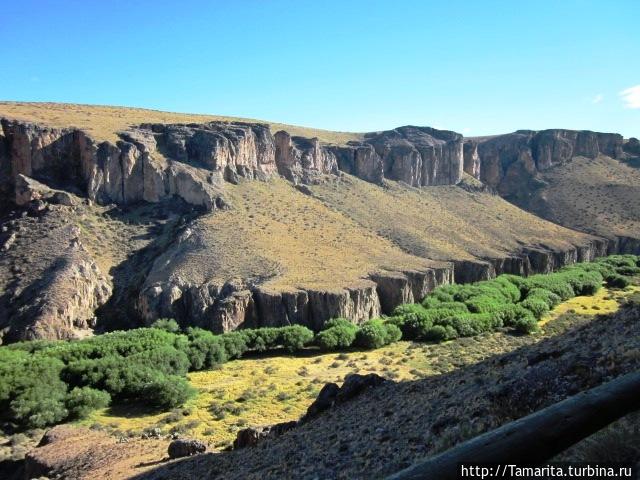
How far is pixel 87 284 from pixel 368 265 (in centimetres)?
3122

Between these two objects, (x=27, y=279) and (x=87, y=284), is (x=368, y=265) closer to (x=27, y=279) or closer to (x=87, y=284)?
(x=87, y=284)

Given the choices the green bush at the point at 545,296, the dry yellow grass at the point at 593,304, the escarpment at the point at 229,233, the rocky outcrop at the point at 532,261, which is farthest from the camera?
the rocky outcrop at the point at 532,261

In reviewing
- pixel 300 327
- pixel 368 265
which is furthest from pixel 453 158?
pixel 300 327

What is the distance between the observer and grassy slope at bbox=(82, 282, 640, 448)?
31.7 meters

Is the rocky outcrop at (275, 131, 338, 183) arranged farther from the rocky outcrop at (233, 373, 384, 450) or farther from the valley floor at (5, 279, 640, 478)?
the rocky outcrop at (233, 373, 384, 450)

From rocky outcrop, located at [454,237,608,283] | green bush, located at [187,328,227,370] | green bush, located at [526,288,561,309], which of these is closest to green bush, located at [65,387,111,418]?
green bush, located at [187,328,227,370]

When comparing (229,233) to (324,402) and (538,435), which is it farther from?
(538,435)

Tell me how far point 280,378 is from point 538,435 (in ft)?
126

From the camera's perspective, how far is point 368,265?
6334 centimetres

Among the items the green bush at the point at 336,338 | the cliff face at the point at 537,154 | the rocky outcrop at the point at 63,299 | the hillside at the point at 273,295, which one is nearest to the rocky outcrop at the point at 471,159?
the cliff face at the point at 537,154

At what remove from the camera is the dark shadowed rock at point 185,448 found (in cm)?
1839

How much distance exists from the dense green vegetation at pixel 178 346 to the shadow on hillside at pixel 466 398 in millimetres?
19270

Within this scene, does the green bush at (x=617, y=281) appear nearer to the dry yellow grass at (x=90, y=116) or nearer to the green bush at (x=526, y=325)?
the green bush at (x=526, y=325)

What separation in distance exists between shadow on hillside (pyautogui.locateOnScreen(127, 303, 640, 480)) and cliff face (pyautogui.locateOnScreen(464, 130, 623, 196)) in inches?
4530
